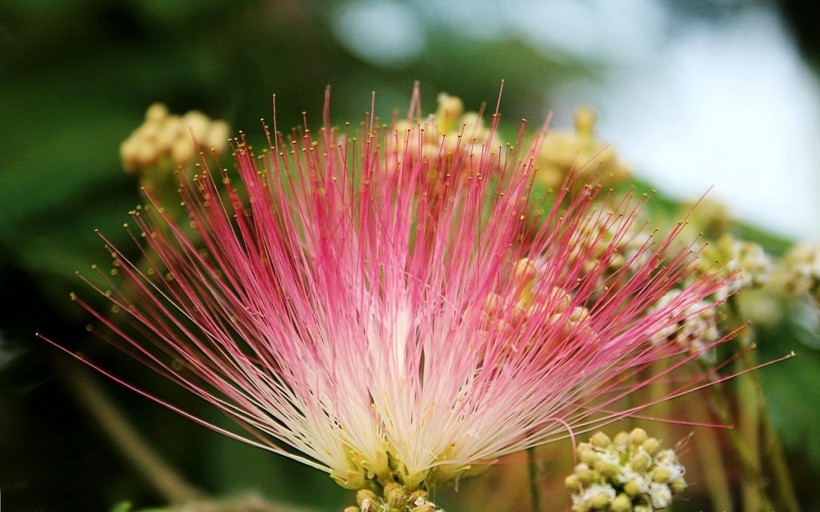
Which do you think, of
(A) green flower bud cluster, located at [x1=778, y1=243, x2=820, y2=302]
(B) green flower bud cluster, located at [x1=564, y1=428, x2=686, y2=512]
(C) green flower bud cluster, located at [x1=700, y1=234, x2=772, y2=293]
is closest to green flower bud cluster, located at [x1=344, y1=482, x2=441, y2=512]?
(B) green flower bud cluster, located at [x1=564, y1=428, x2=686, y2=512]

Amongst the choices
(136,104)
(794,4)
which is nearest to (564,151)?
(136,104)

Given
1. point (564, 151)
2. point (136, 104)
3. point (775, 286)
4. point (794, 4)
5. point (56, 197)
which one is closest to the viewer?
point (564, 151)

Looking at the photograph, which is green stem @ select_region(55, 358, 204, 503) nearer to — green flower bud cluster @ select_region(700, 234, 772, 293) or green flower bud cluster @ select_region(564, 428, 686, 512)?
green flower bud cluster @ select_region(564, 428, 686, 512)

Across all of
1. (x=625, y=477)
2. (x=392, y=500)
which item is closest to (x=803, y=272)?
(x=625, y=477)

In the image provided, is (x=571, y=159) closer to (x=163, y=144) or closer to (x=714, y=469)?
(x=714, y=469)

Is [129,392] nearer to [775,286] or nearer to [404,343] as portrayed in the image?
[404,343]

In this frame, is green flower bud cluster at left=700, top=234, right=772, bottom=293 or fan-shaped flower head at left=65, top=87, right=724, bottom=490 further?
green flower bud cluster at left=700, top=234, right=772, bottom=293

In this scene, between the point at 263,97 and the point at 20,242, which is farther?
the point at 263,97
